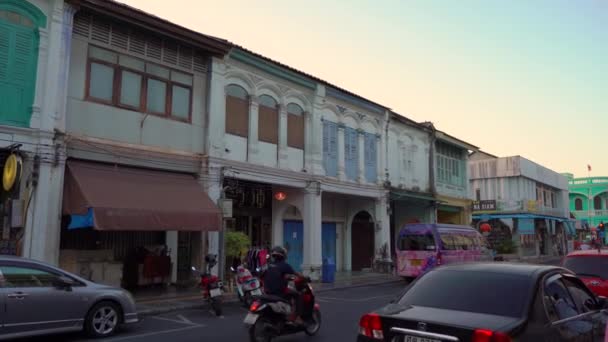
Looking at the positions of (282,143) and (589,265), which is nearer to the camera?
(589,265)

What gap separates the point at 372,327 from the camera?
5.09m

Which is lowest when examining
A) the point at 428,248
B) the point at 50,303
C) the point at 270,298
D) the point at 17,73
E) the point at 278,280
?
the point at 50,303

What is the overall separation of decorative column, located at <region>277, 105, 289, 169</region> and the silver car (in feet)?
34.5

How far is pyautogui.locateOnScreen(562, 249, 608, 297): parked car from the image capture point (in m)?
9.53

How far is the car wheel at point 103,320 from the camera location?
888cm

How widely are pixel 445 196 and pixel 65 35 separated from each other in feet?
75.6

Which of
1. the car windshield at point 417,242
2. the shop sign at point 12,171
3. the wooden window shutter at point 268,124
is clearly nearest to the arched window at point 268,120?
the wooden window shutter at point 268,124

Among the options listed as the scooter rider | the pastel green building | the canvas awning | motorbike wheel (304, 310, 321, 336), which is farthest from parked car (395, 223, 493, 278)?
the pastel green building

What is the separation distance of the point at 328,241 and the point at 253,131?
8.53 metres

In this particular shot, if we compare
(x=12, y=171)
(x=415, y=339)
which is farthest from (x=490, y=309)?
(x=12, y=171)

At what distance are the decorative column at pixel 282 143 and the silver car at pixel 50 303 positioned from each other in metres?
10.5

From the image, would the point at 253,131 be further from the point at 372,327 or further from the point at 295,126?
the point at 372,327

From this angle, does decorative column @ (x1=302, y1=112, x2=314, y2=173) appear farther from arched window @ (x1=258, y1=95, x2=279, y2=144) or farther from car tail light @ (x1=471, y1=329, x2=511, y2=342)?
car tail light @ (x1=471, y1=329, x2=511, y2=342)

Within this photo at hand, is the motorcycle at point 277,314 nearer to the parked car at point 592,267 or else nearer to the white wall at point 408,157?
the parked car at point 592,267
